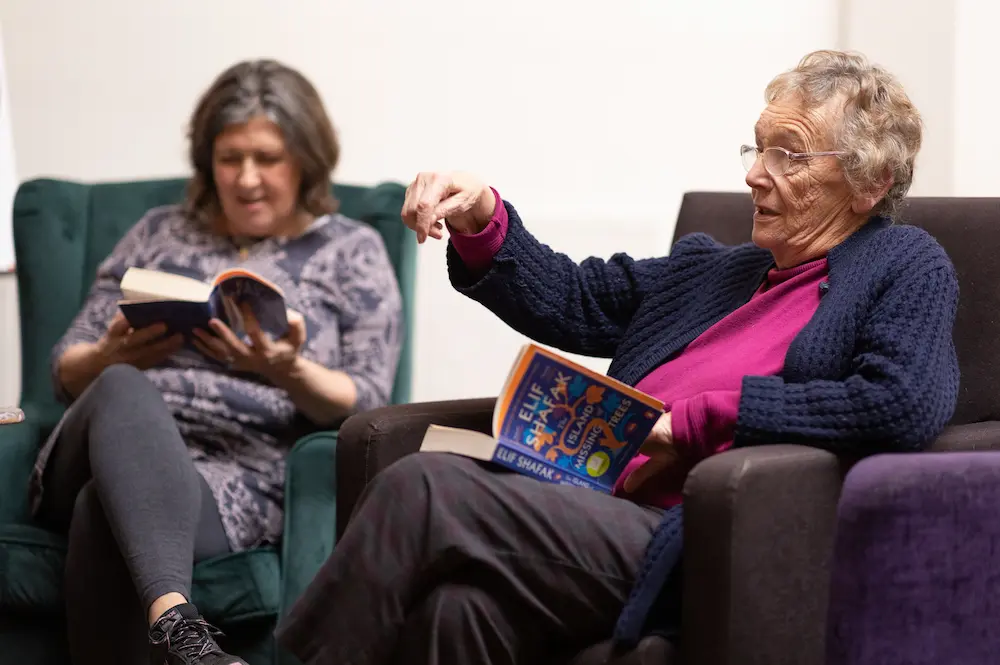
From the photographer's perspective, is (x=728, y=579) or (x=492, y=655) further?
(x=492, y=655)

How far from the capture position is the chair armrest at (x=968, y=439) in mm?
1510

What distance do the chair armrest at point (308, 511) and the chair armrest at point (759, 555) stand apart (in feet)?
2.72

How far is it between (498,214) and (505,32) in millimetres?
1261

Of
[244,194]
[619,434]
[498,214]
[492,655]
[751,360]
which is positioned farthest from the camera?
[244,194]

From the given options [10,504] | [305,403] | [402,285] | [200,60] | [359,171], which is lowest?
[10,504]

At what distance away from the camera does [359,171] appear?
294 cm

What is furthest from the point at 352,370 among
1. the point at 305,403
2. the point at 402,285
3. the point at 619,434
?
the point at 619,434

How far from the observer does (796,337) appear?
5.16ft

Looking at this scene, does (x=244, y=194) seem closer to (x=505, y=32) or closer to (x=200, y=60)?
(x=200, y=60)

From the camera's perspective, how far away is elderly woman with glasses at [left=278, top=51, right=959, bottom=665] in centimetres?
140

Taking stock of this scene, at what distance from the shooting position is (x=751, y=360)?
1626mm

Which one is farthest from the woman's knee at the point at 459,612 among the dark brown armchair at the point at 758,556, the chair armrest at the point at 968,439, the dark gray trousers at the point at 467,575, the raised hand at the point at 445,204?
the chair armrest at the point at 968,439

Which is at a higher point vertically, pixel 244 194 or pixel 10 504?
pixel 244 194

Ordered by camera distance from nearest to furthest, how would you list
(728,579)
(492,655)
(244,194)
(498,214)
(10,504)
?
(728,579)
(492,655)
(498,214)
(10,504)
(244,194)
